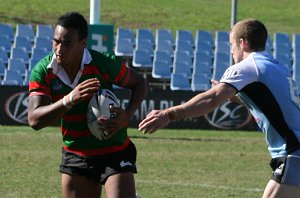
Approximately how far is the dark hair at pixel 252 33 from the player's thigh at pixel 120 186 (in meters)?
1.39

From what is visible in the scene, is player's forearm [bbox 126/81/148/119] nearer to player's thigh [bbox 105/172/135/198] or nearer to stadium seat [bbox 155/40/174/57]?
player's thigh [bbox 105/172/135/198]

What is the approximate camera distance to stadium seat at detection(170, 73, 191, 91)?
2629cm

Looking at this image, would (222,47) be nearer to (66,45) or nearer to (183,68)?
(183,68)

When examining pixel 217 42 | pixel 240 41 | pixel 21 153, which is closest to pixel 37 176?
pixel 21 153

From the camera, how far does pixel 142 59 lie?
27.8m

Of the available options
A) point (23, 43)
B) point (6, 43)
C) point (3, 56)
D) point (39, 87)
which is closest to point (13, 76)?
point (3, 56)

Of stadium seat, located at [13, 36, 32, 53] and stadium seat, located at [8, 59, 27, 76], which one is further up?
stadium seat, located at [13, 36, 32, 53]

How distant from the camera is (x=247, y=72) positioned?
654 cm

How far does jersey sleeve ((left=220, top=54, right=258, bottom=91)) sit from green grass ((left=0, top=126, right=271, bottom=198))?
5228 millimetres

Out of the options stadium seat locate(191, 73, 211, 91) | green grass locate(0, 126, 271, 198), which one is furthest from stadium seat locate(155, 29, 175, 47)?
green grass locate(0, 126, 271, 198)

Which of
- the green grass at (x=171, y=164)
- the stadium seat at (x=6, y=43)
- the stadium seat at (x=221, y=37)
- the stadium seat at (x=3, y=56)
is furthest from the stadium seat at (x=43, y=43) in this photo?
the green grass at (x=171, y=164)

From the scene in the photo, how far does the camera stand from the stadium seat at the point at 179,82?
26291mm

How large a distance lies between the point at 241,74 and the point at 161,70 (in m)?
20.9

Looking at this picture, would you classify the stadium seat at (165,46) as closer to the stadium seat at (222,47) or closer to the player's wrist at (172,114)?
the stadium seat at (222,47)
